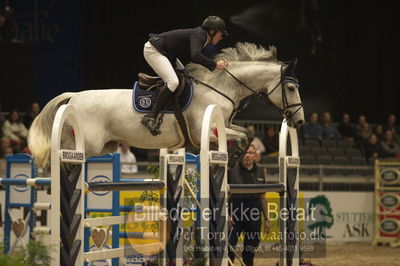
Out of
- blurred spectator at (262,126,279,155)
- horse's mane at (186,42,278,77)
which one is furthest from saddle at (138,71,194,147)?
blurred spectator at (262,126,279,155)

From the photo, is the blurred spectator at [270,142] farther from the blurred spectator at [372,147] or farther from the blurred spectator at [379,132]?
the blurred spectator at [379,132]

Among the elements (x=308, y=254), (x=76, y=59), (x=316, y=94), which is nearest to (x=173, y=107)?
(x=308, y=254)

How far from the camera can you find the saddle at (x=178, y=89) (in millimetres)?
6434

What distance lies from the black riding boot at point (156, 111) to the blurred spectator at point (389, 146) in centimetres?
892

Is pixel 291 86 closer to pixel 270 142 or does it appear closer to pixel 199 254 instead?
pixel 199 254

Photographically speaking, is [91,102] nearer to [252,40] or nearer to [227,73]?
[227,73]

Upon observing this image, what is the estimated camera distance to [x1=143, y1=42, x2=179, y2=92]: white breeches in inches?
249

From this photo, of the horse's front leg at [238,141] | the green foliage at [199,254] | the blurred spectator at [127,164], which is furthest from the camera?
the blurred spectator at [127,164]

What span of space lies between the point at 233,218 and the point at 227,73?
1515 mm

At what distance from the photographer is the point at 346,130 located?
14.9m

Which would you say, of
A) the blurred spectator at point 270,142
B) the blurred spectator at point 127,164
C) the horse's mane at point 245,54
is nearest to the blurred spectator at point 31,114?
the blurred spectator at point 127,164

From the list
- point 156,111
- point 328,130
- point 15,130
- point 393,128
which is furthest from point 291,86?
point 393,128

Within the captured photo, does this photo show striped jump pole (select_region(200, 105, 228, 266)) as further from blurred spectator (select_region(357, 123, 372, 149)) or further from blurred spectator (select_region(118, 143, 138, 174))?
blurred spectator (select_region(357, 123, 372, 149))

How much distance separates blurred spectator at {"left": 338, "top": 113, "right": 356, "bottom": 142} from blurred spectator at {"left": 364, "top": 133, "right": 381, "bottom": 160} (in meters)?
0.33
